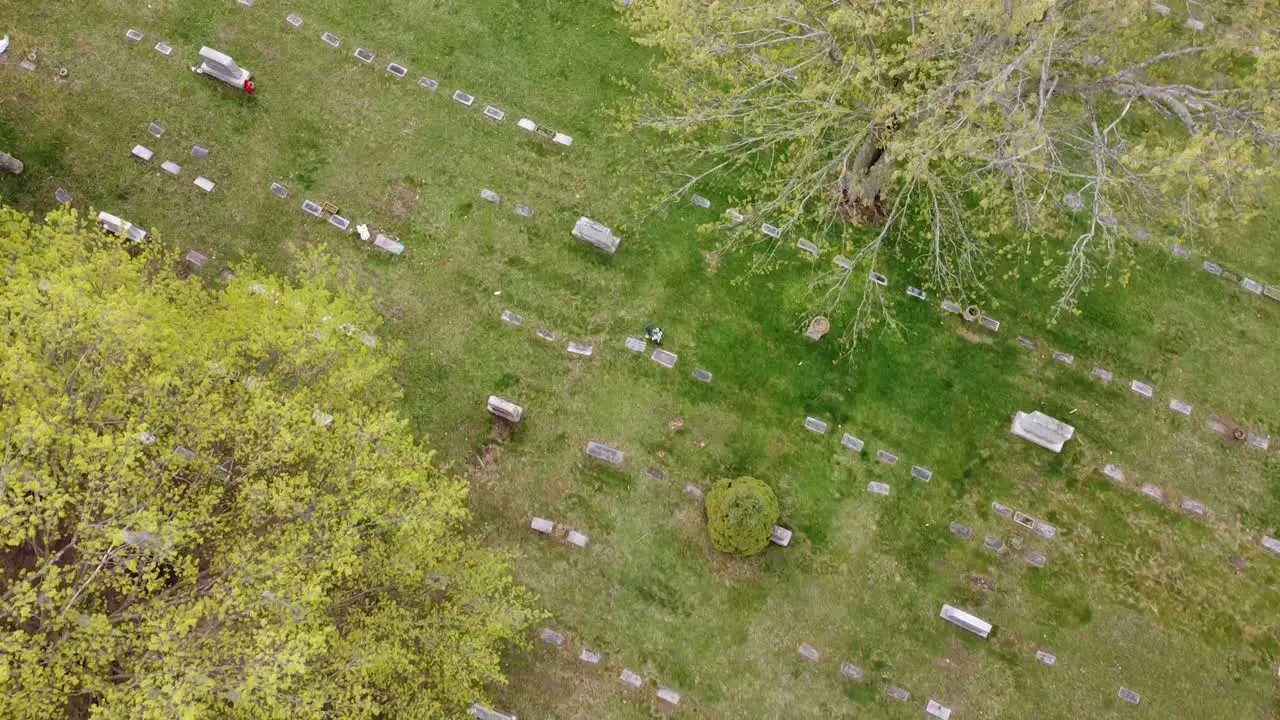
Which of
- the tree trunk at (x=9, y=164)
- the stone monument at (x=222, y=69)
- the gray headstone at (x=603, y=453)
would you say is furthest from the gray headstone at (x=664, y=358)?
the tree trunk at (x=9, y=164)

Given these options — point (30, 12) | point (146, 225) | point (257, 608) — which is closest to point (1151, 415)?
point (257, 608)

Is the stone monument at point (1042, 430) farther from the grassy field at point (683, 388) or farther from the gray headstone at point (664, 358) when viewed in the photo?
the gray headstone at point (664, 358)

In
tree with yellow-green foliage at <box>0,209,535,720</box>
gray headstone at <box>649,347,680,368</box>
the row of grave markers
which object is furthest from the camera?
the row of grave markers

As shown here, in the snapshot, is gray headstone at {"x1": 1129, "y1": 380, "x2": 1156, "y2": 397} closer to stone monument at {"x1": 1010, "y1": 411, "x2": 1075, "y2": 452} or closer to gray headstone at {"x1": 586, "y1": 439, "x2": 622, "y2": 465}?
stone monument at {"x1": 1010, "y1": 411, "x2": 1075, "y2": 452}

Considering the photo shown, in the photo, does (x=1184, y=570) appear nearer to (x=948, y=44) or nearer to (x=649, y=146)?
(x=948, y=44)

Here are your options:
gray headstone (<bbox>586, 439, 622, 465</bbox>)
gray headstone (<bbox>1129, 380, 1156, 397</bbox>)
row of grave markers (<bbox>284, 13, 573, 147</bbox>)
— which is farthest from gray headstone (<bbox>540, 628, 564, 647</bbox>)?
gray headstone (<bbox>1129, 380, 1156, 397</bbox>)
